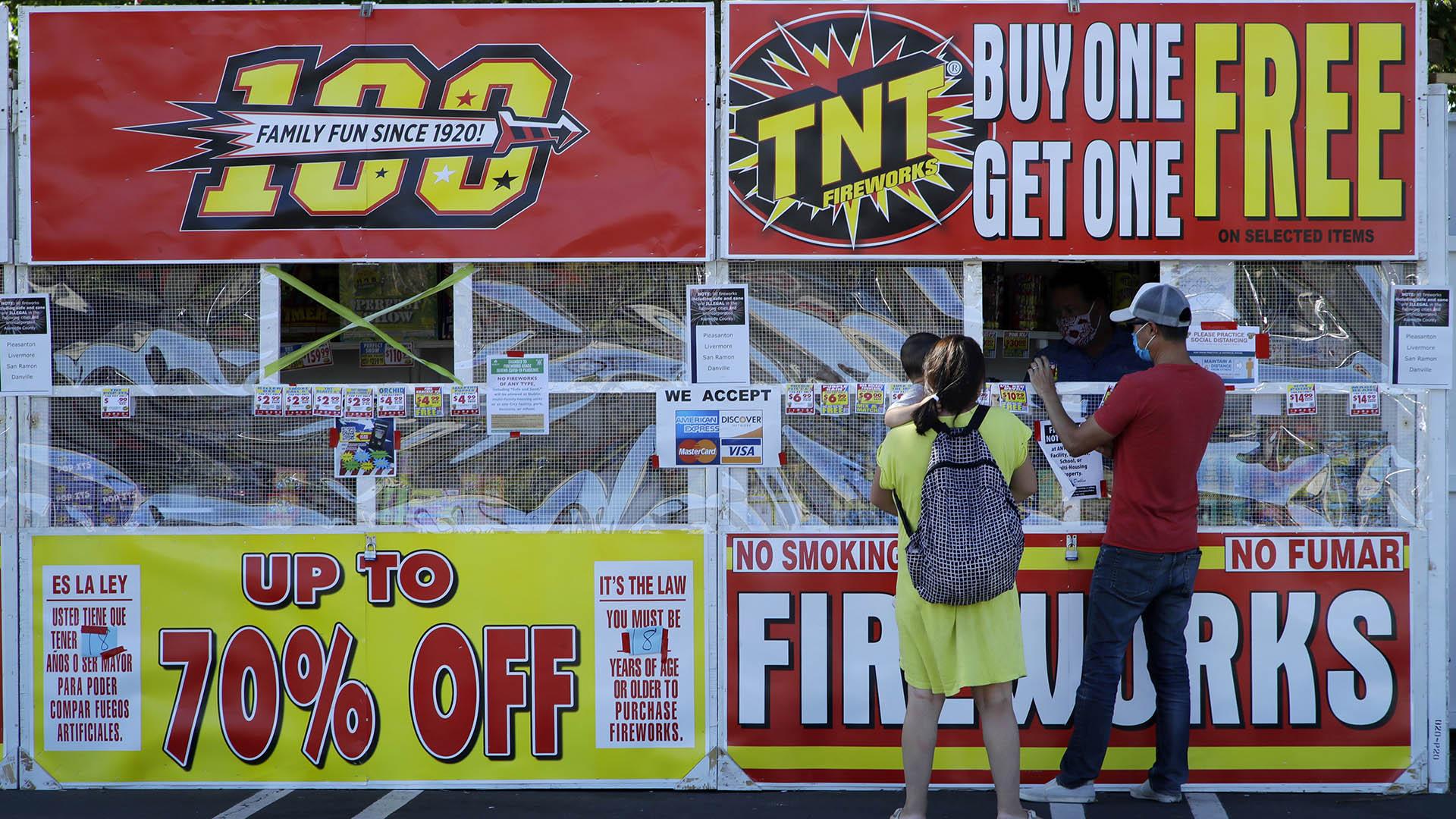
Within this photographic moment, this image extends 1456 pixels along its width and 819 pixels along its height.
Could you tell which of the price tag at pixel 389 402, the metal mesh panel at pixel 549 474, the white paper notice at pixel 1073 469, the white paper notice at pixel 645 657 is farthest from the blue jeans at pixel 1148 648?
the price tag at pixel 389 402

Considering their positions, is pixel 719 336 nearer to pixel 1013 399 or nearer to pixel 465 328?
pixel 465 328

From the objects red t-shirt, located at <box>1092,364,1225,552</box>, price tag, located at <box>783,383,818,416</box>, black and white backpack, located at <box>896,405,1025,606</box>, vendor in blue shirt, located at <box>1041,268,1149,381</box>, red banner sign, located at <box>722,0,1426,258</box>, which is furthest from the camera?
vendor in blue shirt, located at <box>1041,268,1149,381</box>

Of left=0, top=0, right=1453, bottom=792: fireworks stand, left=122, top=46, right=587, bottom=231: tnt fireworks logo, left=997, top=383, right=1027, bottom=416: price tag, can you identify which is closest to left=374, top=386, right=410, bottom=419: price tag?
left=0, top=0, right=1453, bottom=792: fireworks stand

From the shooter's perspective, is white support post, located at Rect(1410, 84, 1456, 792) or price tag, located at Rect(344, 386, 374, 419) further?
price tag, located at Rect(344, 386, 374, 419)

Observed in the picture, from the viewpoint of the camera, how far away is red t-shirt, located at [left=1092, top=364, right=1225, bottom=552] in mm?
4867

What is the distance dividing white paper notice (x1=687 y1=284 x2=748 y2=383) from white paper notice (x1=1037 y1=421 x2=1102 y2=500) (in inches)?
51.5

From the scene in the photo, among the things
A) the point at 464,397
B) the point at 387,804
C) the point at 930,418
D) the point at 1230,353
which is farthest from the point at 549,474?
the point at 1230,353

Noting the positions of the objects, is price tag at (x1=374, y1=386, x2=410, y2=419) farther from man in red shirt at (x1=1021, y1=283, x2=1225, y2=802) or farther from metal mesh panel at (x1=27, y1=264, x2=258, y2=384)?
man in red shirt at (x1=1021, y1=283, x2=1225, y2=802)

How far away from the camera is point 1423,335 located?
5.24 meters

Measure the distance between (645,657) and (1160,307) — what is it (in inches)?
100

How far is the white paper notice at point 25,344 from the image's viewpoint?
5.34m

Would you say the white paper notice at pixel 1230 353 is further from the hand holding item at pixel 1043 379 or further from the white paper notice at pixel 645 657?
the white paper notice at pixel 645 657

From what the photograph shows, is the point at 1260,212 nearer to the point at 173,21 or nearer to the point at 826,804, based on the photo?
the point at 826,804

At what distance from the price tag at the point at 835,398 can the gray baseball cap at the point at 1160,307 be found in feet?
3.70
